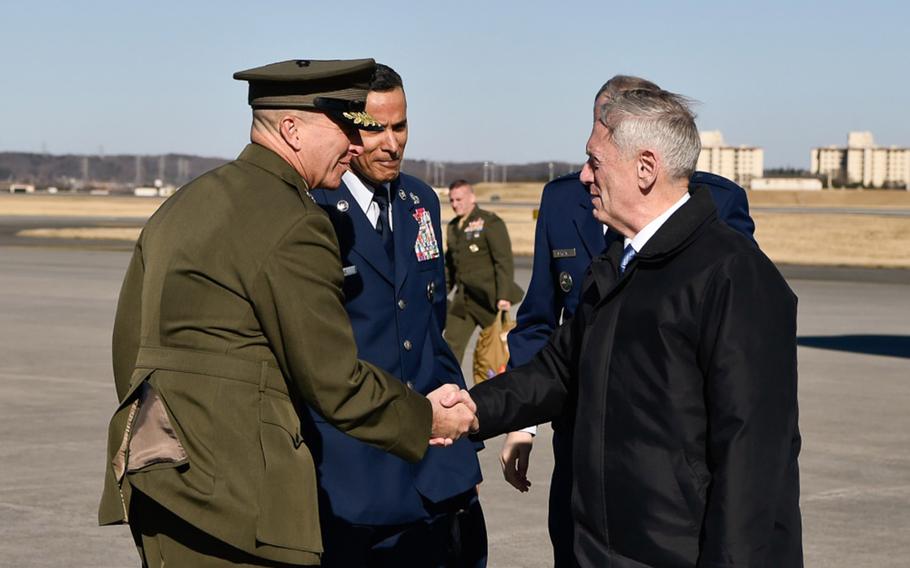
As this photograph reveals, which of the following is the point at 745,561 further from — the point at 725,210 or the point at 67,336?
the point at 67,336

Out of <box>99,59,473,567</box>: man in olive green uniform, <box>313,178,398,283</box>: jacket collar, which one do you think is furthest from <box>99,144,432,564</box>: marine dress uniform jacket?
<box>313,178,398,283</box>: jacket collar

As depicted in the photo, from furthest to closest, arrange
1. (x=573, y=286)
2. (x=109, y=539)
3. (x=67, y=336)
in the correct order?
1. (x=67, y=336)
2. (x=109, y=539)
3. (x=573, y=286)

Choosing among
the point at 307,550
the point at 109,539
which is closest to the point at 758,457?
the point at 307,550

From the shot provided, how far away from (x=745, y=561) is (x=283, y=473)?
1.09m

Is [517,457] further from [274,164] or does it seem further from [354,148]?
[274,164]

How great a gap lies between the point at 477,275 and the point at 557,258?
333 inches

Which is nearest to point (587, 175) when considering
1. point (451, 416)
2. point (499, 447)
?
point (451, 416)

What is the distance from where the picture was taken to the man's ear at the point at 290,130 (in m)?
3.66

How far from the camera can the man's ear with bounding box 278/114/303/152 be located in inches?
144

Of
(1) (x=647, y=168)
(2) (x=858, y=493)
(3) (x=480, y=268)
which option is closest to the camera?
(1) (x=647, y=168)

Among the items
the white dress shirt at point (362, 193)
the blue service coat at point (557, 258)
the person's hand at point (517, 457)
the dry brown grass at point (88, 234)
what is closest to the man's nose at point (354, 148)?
the white dress shirt at point (362, 193)

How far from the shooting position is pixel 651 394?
340cm

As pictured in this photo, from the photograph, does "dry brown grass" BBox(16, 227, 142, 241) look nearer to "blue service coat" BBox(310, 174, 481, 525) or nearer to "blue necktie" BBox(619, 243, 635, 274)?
"blue service coat" BBox(310, 174, 481, 525)

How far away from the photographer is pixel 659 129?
3.55 metres
